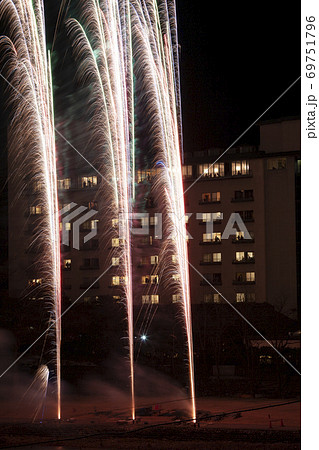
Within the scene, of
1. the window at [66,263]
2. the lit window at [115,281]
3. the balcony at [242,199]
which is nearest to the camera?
the balcony at [242,199]

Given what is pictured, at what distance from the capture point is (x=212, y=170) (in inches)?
2071

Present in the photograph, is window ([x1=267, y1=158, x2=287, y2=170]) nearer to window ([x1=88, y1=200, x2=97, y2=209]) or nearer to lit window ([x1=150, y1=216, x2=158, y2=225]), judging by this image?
lit window ([x1=150, y1=216, x2=158, y2=225])

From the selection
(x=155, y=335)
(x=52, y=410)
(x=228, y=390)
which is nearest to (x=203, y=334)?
(x=155, y=335)

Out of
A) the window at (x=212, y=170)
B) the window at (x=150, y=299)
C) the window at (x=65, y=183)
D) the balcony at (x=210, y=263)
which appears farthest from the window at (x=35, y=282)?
the window at (x=212, y=170)

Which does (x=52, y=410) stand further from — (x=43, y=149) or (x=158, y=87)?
(x=158, y=87)

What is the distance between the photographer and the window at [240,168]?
51594 millimetres

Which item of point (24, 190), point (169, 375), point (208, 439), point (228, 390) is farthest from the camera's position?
point (24, 190)

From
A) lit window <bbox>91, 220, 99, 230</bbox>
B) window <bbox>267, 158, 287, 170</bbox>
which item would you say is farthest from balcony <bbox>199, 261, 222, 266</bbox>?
lit window <bbox>91, 220, 99, 230</bbox>

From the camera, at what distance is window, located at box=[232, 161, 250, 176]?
51594 mm

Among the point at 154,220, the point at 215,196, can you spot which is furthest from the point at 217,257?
the point at 154,220

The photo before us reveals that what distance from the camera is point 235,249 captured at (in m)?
51.3

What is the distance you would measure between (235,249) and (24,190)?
18393 millimetres

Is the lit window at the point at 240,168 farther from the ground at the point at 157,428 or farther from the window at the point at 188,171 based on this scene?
the ground at the point at 157,428

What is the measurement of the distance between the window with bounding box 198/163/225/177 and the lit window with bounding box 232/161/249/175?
0.98 metres
